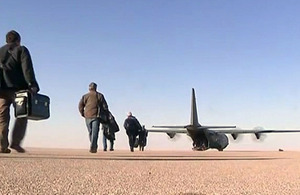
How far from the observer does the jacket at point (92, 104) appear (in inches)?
480

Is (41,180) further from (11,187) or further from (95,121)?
(95,121)

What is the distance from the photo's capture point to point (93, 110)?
12.2 meters

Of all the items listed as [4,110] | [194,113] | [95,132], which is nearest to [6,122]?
[4,110]

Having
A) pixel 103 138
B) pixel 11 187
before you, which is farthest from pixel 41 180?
pixel 103 138

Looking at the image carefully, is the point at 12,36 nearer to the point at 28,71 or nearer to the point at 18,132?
the point at 28,71

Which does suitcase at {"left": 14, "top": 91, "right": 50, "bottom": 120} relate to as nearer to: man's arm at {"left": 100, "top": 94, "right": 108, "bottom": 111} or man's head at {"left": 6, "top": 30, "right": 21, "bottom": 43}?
man's head at {"left": 6, "top": 30, "right": 21, "bottom": 43}

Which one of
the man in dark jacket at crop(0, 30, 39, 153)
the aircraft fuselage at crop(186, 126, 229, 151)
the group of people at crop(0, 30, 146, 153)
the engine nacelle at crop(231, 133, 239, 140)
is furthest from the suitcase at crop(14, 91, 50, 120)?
the engine nacelle at crop(231, 133, 239, 140)

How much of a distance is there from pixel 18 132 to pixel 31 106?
1078 millimetres

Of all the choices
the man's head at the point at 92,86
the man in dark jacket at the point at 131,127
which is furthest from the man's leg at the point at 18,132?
the man in dark jacket at the point at 131,127

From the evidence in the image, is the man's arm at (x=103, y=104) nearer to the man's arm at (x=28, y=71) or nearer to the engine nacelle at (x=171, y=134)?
the man's arm at (x=28, y=71)

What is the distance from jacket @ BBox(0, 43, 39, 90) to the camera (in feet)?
24.0

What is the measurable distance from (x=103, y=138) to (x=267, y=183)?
1516 centimetres

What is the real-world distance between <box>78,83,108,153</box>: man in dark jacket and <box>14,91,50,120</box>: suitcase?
4.96 metres

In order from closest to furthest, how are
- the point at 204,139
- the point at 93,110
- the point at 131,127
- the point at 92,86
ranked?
the point at 93,110 → the point at 92,86 → the point at 131,127 → the point at 204,139
